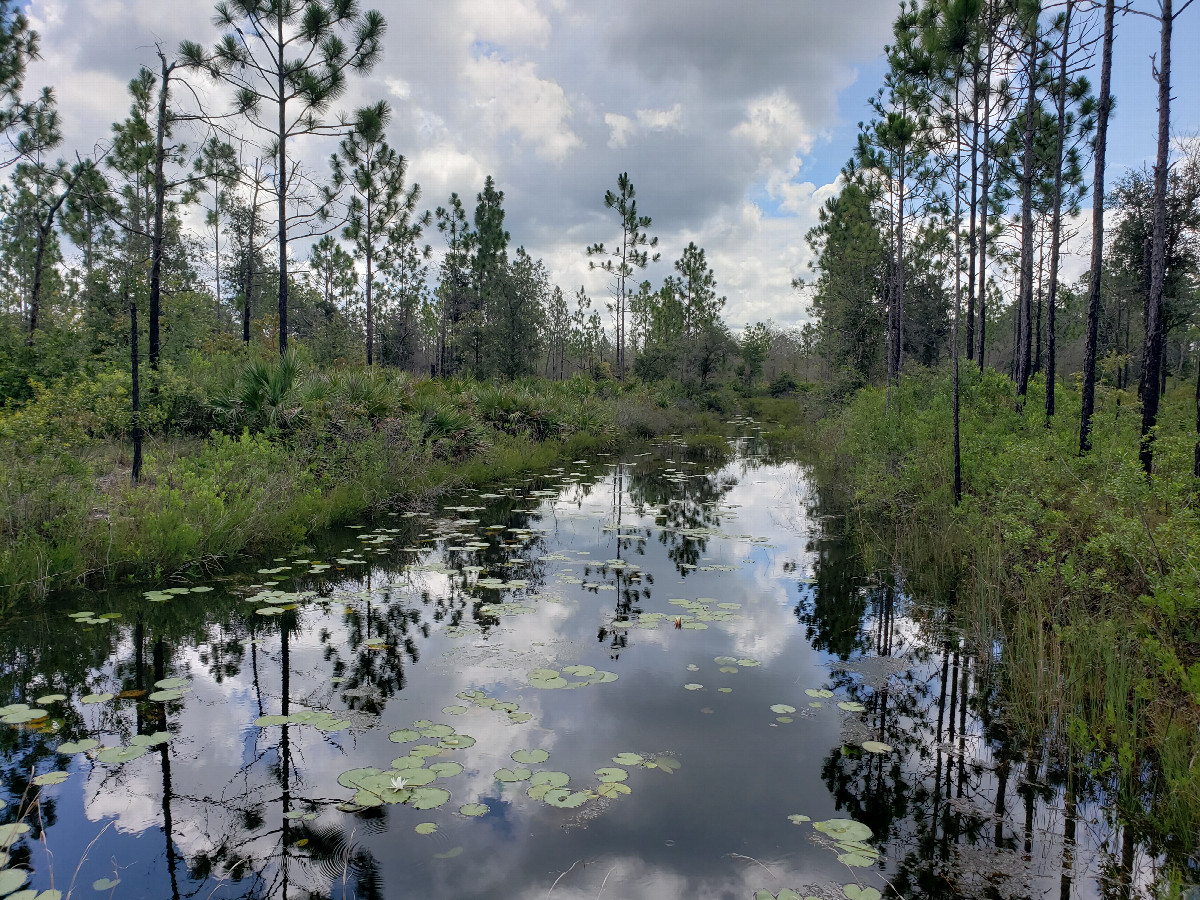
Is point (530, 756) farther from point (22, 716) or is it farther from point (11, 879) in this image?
point (22, 716)

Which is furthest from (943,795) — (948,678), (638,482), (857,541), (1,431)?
(638,482)

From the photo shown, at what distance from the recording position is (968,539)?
7629mm

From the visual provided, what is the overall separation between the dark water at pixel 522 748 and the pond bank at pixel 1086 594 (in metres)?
0.26

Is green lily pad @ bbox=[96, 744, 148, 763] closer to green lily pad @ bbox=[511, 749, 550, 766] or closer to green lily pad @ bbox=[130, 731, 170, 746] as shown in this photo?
green lily pad @ bbox=[130, 731, 170, 746]

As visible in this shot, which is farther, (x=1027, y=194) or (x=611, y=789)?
(x=1027, y=194)

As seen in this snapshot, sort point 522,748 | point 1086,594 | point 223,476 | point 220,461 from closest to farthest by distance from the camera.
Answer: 1. point 522,748
2. point 1086,594
3. point 223,476
4. point 220,461

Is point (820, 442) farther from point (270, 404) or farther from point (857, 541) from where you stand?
point (270, 404)

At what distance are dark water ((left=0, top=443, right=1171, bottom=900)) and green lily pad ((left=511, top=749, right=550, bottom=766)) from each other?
0.10 feet

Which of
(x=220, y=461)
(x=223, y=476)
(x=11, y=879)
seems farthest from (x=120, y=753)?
(x=220, y=461)

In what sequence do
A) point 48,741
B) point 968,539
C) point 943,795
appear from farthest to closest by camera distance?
point 968,539, point 48,741, point 943,795

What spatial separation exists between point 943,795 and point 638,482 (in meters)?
11.3

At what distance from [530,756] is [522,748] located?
130mm

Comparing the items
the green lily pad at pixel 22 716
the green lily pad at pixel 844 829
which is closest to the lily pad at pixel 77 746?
the green lily pad at pixel 22 716

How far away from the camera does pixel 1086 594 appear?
5035 mm
